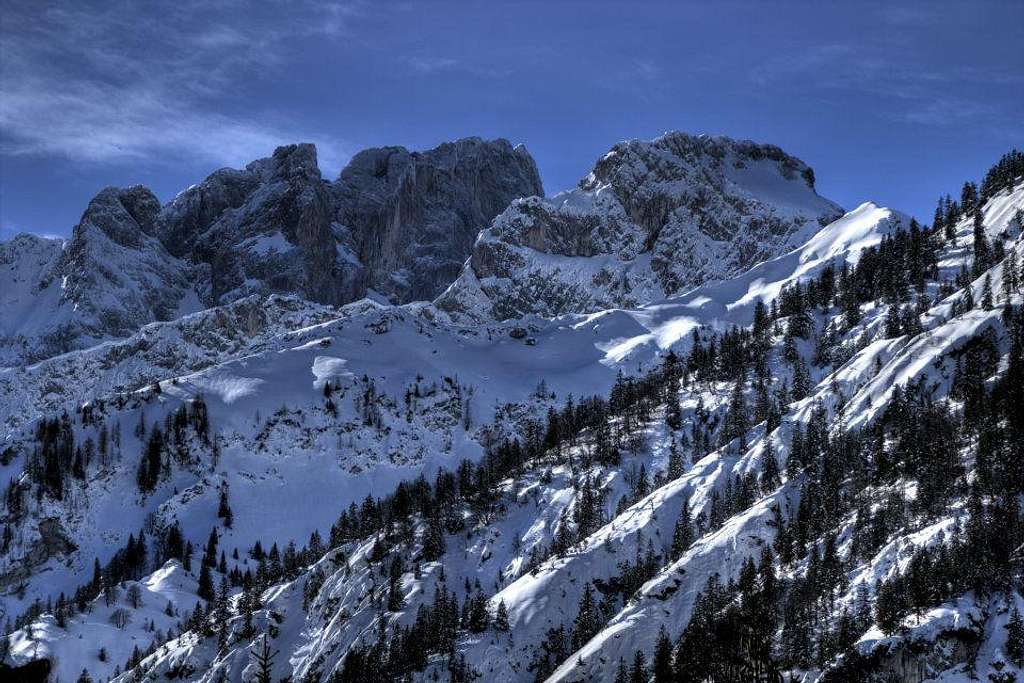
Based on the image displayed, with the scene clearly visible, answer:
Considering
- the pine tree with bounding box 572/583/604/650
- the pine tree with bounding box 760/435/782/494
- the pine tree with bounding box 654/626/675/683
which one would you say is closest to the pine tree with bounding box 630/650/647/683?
the pine tree with bounding box 654/626/675/683

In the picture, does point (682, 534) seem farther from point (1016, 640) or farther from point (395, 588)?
point (1016, 640)

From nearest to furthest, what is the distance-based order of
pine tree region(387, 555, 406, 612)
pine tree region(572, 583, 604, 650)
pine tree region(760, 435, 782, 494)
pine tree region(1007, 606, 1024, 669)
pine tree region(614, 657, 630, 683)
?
pine tree region(1007, 606, 1024, 669)
pine tree region(614, 657, 630, 683)
pine tree region(572, 583, 604, 650)
pine tree region(760, 435, 782, 494)
pine tree region(387, 555, 406, 612)

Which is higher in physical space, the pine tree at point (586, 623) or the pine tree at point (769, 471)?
the pine tree at point (769, 471)

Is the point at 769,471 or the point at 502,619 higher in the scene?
the point at 769,471

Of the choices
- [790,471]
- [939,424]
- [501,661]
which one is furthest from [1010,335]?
[501,661]

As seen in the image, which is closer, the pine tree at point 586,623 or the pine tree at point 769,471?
the pine tree at point 586,623

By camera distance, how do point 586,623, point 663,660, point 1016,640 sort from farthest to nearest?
point 586,623 < point 663,660 < point 1016,640

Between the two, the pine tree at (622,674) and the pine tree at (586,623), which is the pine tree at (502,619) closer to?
the pine tree at (586,623)

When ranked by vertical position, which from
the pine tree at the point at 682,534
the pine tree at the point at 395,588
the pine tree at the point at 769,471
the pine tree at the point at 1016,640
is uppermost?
the pine tree at the point at 769,471

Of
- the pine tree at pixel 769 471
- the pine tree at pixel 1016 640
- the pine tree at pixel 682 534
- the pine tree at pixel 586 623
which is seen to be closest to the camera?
the pine tree at pixel 1016 640

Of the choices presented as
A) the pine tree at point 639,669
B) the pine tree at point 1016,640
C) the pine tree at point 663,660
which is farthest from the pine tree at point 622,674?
the pine tree at point 1016,640

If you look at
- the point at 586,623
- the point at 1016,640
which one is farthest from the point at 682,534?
the point at 1016,640

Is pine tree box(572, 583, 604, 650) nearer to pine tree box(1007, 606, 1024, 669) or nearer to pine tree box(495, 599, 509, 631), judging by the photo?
pine tree box(495, 599, 509, 631)

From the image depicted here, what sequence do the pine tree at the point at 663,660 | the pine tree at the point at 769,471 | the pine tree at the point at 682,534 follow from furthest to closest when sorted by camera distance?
the pine tree at the point at 769,471 → the pine tree at the point at 682,534 → the pine tree at the point at 663,660
